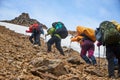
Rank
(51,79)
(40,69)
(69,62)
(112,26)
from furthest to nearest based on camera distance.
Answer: (69,62) → (112,26) → (40,69) → (51,79)

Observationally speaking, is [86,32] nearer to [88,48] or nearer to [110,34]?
[88,48]

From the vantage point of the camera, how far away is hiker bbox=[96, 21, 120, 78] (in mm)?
9656

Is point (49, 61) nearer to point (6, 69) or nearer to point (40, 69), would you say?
point (40, 69)

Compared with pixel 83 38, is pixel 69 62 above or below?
below

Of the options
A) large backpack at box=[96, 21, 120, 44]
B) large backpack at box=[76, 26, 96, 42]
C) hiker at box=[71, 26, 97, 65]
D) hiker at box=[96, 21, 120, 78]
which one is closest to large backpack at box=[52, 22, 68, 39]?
hiker at box=[71, 26, 97, 65]

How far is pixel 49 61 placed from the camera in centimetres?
862

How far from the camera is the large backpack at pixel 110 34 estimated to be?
9.63 metres

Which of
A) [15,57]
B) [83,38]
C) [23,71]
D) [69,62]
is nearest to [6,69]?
[23,71]

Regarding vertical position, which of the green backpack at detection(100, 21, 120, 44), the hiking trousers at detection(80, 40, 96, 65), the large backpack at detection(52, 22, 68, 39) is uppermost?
the large backpack at detection(52, 22, 68, 39)

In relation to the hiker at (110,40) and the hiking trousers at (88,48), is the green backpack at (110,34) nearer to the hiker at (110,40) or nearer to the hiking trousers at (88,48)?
the hiker at (110,40)

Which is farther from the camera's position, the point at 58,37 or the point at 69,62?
the point at 58,37

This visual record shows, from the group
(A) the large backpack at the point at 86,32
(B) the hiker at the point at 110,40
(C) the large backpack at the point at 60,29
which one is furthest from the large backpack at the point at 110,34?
(C) the large backpack at the point at 60,29

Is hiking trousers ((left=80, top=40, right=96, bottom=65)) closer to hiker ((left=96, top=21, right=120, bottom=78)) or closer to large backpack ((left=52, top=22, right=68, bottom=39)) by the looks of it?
hiker ((left=96, top=21, right=120, bottom=78))

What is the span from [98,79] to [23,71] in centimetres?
226
